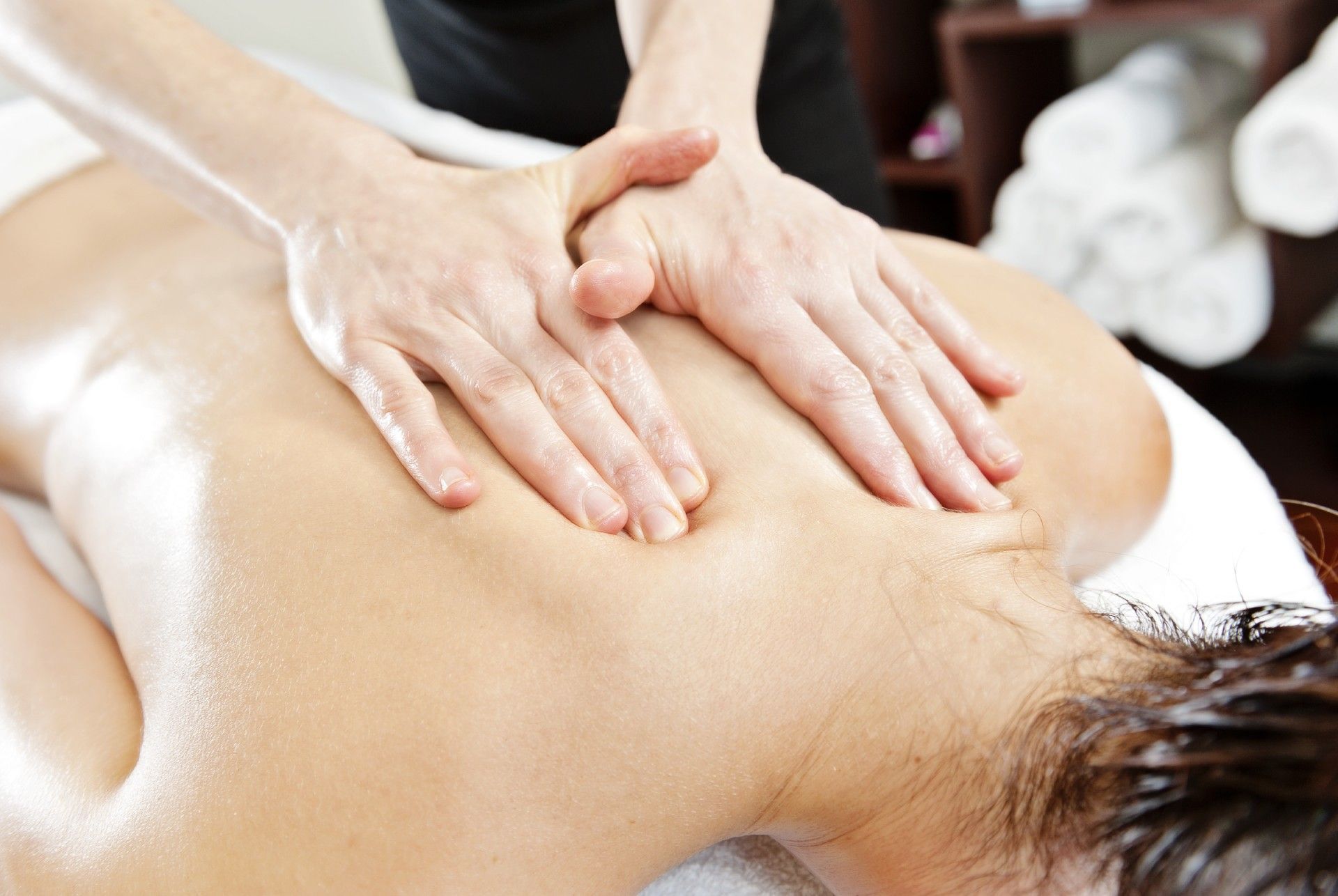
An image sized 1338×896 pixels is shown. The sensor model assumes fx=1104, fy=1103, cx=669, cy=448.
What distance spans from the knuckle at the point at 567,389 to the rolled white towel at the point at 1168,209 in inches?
60.0

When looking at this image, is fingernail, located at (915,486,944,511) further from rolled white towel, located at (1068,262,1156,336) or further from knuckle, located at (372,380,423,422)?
rolled white towel, located at (1068,262,1156,336)

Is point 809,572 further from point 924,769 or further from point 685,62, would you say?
point 685,62

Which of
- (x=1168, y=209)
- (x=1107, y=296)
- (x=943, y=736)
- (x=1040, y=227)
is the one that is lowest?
(x=1107, y=296)

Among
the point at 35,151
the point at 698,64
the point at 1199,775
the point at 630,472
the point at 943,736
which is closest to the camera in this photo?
the point at 1199,775

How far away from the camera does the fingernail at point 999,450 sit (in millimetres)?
847

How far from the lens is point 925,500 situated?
2.67 feet

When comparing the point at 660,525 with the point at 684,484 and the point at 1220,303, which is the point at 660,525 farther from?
the point at 1220,303

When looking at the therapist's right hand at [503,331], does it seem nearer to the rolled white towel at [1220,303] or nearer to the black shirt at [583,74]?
the black shirt at [583,74]

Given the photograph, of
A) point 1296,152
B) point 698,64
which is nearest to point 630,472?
point 698,64

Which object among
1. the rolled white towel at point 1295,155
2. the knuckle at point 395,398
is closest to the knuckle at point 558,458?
the knuckle at point 395,398

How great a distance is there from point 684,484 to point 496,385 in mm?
164

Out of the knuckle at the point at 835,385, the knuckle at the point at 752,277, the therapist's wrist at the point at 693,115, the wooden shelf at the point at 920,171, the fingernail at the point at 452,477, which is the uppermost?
the therapist's wrist at the point at 693,115

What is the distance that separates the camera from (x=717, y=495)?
78 centimetres

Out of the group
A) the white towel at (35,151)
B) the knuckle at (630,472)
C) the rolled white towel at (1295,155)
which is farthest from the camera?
the rolled white towel at (1295,155)
